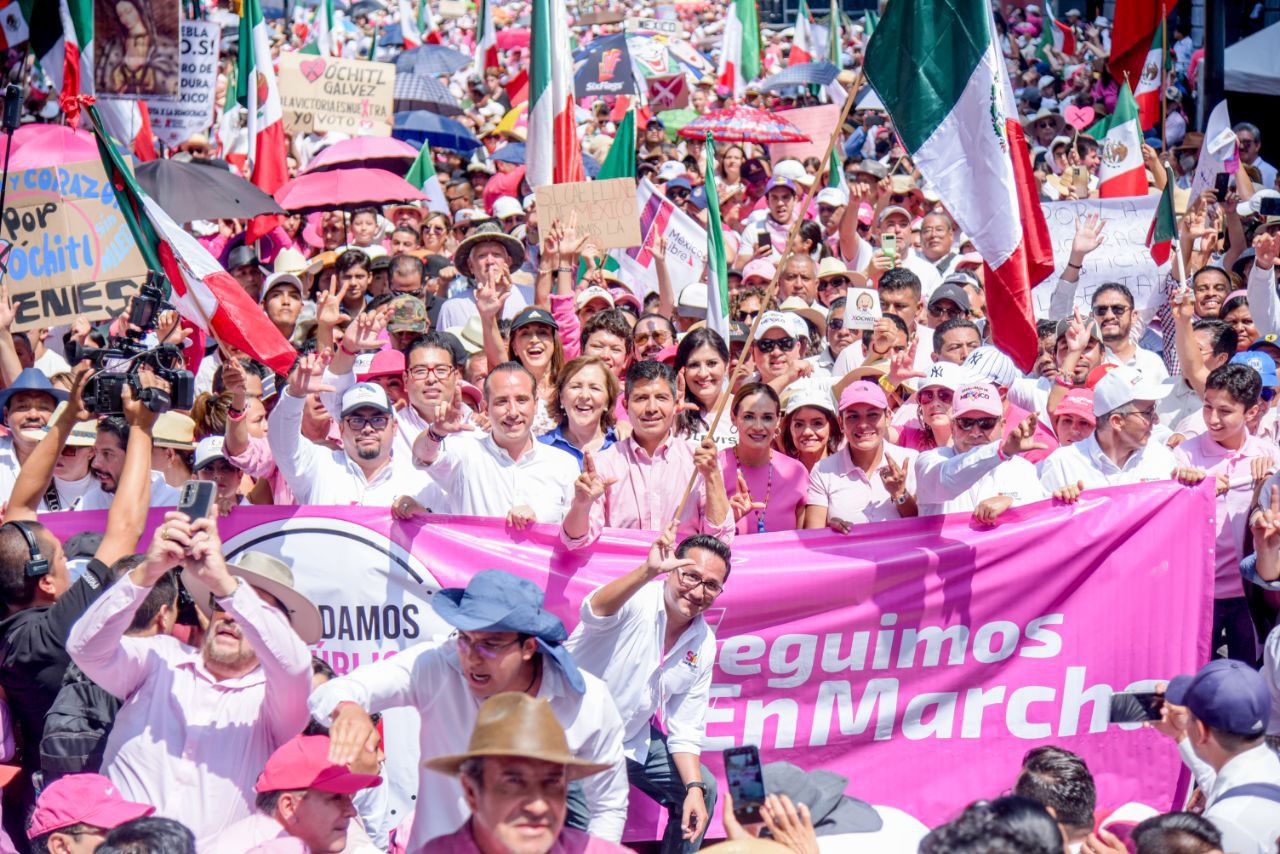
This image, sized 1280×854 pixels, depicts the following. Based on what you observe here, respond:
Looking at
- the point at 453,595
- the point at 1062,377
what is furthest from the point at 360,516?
the point at 1062,377

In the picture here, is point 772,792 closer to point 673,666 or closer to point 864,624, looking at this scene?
point 673,666

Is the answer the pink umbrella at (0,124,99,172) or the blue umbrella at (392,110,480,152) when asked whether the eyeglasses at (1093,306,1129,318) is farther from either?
the blue umbrella at (392,110,480,152)

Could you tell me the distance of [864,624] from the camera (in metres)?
6.46

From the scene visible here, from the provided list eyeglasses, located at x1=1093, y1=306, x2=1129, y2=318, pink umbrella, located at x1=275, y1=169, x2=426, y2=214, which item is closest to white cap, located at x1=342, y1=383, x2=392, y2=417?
eyeglasses, located at x1=1093, y1=306, x2=1129, y2=318

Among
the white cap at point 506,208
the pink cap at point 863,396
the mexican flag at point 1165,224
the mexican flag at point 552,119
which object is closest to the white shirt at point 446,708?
the pink cap at point 863,396

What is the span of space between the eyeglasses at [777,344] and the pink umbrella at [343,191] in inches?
195

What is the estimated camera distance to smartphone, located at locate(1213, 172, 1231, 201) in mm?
10812

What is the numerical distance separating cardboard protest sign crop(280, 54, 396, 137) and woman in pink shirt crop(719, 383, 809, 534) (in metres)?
8.82

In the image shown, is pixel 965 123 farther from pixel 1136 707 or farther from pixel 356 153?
pixel 356 153

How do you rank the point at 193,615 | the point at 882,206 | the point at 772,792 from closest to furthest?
the point at 772,792
the point at 193,615
the point at 882,206


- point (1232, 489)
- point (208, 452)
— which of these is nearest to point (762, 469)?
point (1232, 489)

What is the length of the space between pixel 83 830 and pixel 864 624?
10.2 feet

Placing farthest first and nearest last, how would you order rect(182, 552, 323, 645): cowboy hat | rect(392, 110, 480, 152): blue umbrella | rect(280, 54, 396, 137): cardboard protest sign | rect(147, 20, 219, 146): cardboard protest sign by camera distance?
rect(392, 110, 480, 152): blue umbrella
rect(280, 54, 396, 137): cardboard protest sign
rect(147, 20, 219, 146): cardboard protest sign
rect(182, 552, 323, 645): cowboy hat

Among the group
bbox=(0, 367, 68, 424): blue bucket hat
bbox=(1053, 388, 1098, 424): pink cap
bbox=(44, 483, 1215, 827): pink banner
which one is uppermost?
bbox=(0, 367, 68, 424): blue bucket hat
